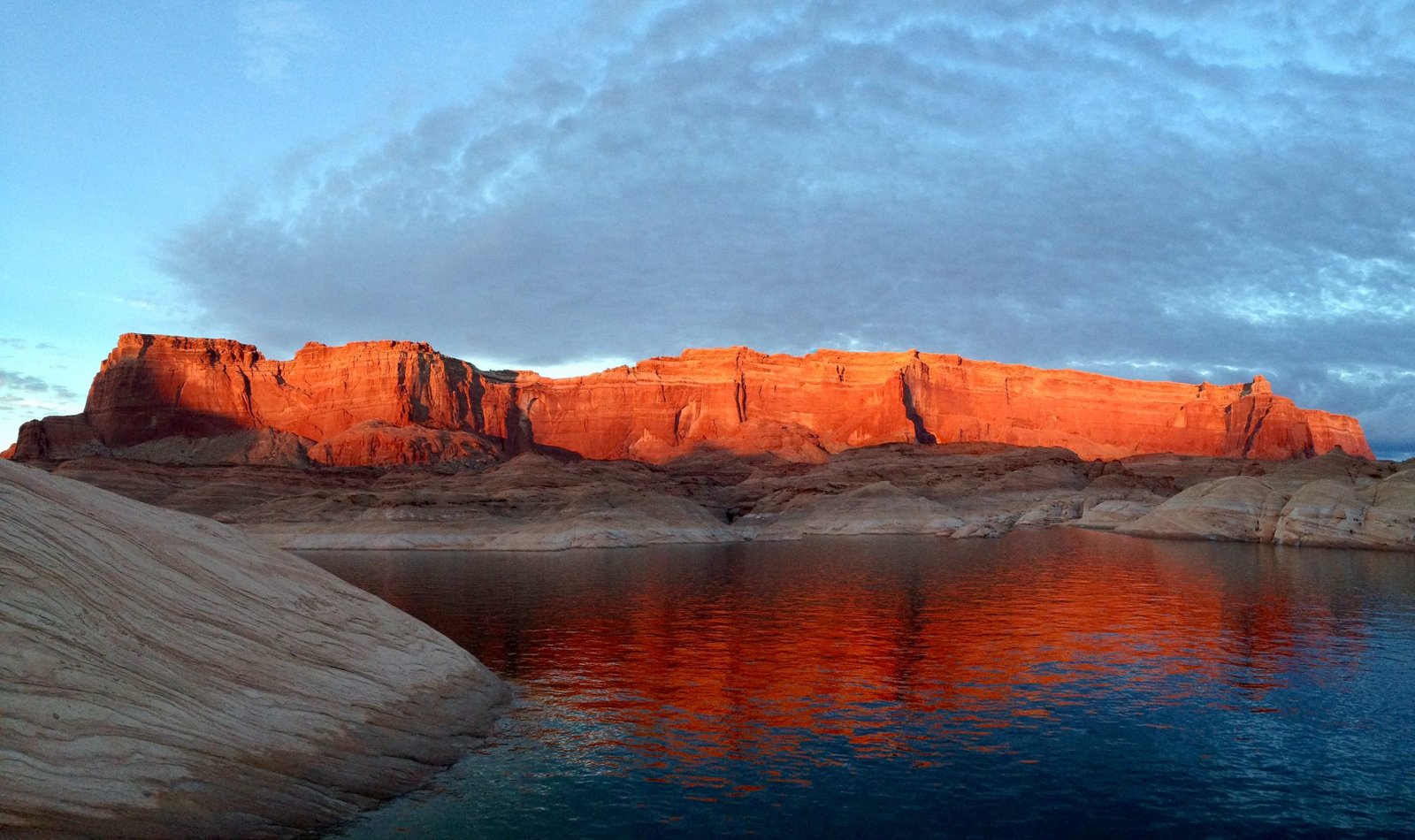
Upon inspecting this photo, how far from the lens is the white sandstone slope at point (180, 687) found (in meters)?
12.2

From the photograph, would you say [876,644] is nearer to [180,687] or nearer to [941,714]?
[941,714]

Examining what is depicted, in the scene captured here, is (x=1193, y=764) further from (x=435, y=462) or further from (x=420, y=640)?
(x=435, y=462)

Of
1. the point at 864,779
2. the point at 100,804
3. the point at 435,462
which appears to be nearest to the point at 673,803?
the point at 864,779

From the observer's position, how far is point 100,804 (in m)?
12.0

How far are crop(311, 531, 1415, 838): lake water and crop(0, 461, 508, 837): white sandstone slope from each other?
1.34 m

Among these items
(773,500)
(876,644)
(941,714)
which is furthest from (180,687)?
(773,500)

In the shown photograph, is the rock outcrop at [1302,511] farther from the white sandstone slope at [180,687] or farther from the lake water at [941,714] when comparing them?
the white sandstone slope at [180,687]

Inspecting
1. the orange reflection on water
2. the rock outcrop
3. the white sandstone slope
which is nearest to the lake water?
the orange reflection on water

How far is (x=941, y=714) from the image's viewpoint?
22578 mm

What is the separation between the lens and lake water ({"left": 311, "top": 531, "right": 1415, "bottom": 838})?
16125mm

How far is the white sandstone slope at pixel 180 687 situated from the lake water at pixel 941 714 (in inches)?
52.6

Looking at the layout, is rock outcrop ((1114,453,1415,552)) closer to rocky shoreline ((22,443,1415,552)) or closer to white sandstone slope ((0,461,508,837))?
rocky shoreline ((22,443,1415,552))

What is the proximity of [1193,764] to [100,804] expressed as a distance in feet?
60.8

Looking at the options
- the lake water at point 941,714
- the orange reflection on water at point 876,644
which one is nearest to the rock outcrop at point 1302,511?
the orange reflection on water at point 876,644
